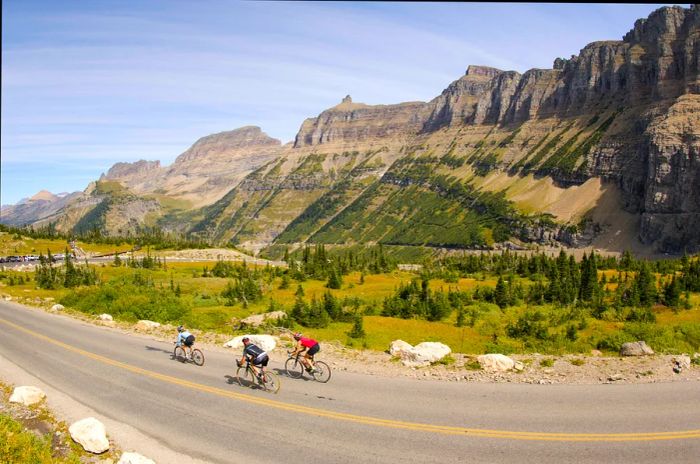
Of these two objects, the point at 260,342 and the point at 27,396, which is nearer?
the point at 27,396

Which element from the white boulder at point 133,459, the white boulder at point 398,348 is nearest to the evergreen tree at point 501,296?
the white boulder at point 398,348

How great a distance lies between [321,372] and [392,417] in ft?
19.2

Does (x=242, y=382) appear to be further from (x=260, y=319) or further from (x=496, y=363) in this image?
(x=260, y=319)

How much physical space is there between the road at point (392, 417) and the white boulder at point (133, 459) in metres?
1.42

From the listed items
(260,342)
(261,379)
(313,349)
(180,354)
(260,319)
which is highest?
(313,349)

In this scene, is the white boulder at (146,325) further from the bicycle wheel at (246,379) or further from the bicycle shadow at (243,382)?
the bicycle wheel at (246,379)

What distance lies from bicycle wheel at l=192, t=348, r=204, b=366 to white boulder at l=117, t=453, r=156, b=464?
11077 millimetres

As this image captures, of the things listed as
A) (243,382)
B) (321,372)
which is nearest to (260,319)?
(243,382)

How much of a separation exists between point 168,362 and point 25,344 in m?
14.1

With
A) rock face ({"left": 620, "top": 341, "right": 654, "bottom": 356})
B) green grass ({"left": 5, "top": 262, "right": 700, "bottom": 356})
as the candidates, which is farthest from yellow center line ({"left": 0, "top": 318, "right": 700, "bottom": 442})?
green grass ({"left": 5, "top": 262, "right": 700, "bottom": 356})

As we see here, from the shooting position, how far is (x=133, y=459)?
14.5m

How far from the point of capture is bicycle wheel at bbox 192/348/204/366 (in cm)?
2578

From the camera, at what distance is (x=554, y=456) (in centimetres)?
1405

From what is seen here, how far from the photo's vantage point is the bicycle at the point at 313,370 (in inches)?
877
